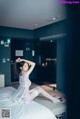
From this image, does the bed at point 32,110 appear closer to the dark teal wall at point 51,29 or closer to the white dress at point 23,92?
the white dress at point 23,92

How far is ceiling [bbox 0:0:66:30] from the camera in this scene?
1.34m

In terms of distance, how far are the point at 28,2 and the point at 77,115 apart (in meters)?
1.14

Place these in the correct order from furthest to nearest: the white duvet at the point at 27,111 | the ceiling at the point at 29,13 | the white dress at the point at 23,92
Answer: the ceiling at the point at 29,13 < the white dress at the point at 23,92 < the white duvet at the point at 27,111

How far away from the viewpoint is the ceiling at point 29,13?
1342 millimetres

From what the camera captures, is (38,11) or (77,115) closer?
(77,115)

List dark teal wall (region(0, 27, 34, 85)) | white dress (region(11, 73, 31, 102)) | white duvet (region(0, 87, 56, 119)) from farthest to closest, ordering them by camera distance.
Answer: dark teal wall (region(0, 27, 34, 85)) → white dress (region(11, 73, 31, 102)) → white duvet (region(0, 87, 56, 119))

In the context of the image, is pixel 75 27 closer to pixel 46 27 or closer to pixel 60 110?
pixel 60 110

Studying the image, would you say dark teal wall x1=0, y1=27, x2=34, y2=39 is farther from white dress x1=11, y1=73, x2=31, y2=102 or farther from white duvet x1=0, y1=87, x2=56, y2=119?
white duvet x1=0, y1=87, x2=56, y2=119

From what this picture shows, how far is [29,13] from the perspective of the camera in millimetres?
1642

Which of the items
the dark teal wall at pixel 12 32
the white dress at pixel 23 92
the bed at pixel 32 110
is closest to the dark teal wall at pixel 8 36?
the dark teal wall at pixel 12 32

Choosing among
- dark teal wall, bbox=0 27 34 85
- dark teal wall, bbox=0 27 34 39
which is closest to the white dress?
dark teal wall, bbox=0 27 34 85

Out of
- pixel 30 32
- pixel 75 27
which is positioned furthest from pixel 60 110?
pixel 30 32

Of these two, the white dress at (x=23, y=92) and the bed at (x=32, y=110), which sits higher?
the white dress at (x=23, y=92)

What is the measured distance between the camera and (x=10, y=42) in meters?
2.27
